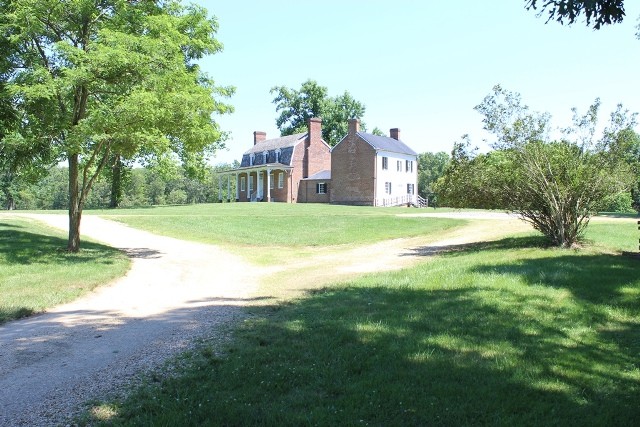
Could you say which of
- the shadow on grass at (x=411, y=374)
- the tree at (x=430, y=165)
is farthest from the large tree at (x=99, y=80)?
the tree at (x=430, y=165)

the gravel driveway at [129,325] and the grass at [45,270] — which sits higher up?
the grass at [45,270]

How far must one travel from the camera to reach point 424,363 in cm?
500

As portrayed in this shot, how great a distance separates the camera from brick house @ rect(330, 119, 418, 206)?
47.8 meters

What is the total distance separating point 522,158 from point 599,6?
25.5 feet

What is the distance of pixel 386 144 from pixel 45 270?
42002 millimetres

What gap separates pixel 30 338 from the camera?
6.27m

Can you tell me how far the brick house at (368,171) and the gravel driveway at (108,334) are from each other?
3588 cm

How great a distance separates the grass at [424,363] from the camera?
3984 mm

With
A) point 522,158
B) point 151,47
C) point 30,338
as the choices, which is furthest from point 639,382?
point 151,47

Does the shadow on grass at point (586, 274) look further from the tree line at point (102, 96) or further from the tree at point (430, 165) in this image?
the tree at point (430, 165)

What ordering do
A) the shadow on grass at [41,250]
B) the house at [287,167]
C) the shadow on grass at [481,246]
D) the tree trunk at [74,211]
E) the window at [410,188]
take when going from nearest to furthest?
the shadow on grass at [41,250] < the tree trunk at [74,211] < the shadow on grass at [481,246] < the house at [287,167] < the window at [410,188]

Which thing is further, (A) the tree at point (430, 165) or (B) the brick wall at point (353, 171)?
(A) the tree at point (430, 165)

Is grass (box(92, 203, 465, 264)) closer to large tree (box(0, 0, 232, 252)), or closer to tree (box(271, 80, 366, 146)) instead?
large tree (box(0, 0, 232, 252))

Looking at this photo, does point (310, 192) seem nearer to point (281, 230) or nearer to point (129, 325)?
point (281, 230)
